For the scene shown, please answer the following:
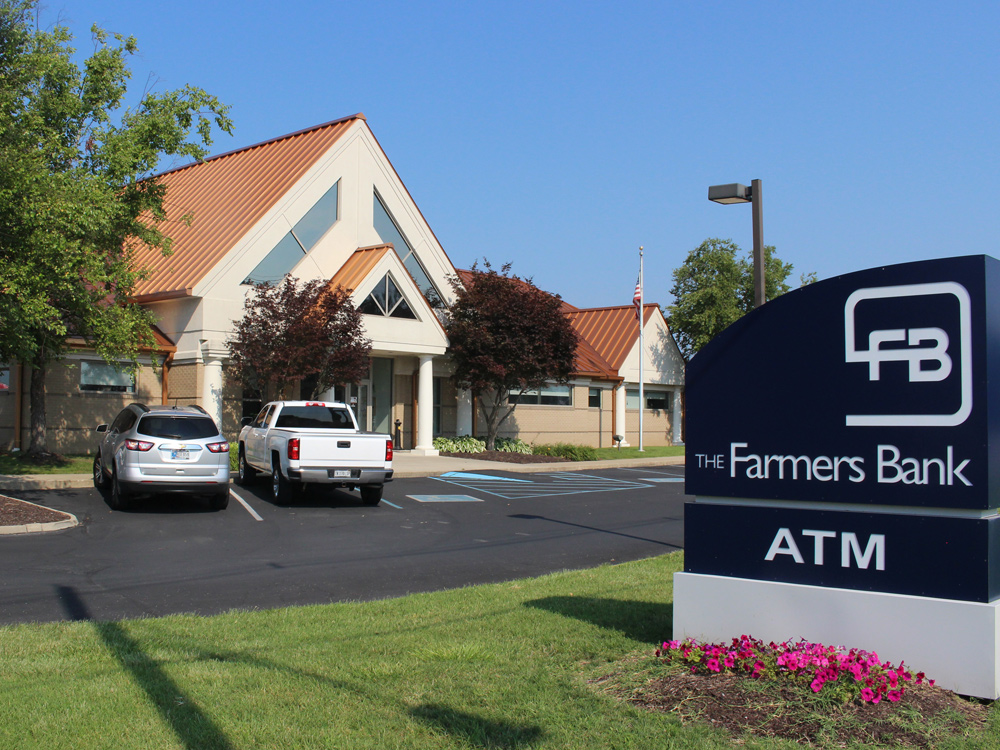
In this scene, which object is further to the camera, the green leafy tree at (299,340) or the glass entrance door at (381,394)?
the glass entrance door at (381,394)

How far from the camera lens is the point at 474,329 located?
2809 cm

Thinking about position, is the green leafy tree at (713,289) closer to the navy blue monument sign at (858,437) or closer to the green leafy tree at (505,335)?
the green leafy tree at (505,335)

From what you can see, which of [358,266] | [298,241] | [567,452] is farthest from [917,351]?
[567,452]

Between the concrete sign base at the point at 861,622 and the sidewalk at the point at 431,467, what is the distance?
1542cm

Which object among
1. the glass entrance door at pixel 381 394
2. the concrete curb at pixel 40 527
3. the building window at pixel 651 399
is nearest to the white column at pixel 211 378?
the glass entrance door at pixel 381 394

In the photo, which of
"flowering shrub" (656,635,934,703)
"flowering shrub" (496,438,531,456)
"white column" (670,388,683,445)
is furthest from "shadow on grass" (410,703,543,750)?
"white column" (670,388,683,445)

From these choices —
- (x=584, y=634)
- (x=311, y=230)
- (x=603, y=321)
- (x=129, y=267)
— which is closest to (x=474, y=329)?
(x=311, y=230)

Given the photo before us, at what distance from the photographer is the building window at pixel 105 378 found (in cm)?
2320

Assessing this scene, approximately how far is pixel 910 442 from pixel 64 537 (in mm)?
11452

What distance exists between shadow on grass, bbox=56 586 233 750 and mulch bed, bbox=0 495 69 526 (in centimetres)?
664

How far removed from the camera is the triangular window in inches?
1017

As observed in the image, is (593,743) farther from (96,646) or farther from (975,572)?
(96,646)

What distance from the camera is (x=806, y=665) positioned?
17.2 feet

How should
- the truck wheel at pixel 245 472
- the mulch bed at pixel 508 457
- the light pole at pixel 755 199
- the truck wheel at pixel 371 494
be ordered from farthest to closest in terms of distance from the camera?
the mulch bed at pixel 508 457 < the truck wheel at pixel 245 472 < the truck wheel at pixel 371 494 < the light pole at pixel 755 199
